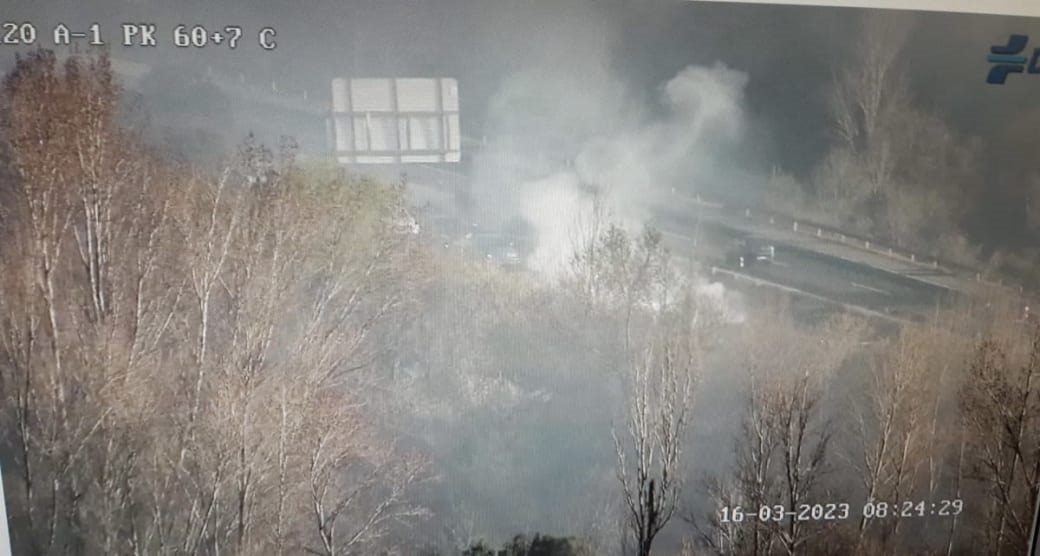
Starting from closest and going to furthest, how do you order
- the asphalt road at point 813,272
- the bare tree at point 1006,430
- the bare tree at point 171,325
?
the bare tree at point 171,325 < the asphalt road at point 813,272 < the bare tree at point 1006,430

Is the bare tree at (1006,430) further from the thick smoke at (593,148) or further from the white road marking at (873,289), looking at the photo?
the thick smoke at (593,148)

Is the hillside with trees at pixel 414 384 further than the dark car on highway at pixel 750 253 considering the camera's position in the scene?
No

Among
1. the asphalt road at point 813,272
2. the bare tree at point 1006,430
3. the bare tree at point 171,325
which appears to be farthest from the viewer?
the bare tree at point 1006,430

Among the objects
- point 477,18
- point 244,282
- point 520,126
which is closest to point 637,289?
point 520,126

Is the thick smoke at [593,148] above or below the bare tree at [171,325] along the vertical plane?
above

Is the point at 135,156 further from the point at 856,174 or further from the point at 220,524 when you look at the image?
the point at 856,174

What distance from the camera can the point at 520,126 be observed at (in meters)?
1.46

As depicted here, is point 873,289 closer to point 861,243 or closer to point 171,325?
point 861,243

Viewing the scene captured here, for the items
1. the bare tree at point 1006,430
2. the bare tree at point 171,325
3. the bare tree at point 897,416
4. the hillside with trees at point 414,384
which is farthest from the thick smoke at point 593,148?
Answer: the bare tree at point 1006,430

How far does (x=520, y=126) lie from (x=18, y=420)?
3.71 ft

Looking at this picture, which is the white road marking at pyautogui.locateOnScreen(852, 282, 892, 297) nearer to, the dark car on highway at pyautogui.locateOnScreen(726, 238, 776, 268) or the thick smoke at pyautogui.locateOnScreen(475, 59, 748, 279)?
the dark car on highway at pyautogui.locateOnScreen(726, 238, 776, 268)

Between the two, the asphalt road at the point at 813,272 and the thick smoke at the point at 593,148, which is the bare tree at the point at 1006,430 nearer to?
the asphalt road at the point at 813,272

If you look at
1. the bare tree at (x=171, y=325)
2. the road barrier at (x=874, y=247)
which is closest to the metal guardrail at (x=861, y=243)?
the road barrier at (x=874, y=247)

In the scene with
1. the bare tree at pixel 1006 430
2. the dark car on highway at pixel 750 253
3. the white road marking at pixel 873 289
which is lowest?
the bare tree at pixel 1006 430
